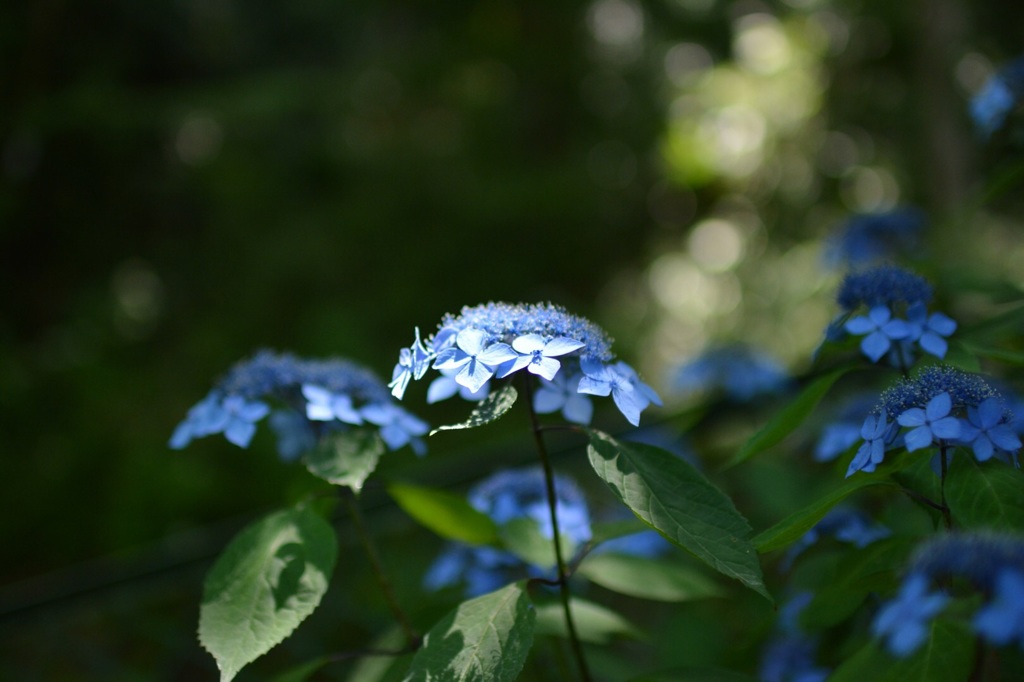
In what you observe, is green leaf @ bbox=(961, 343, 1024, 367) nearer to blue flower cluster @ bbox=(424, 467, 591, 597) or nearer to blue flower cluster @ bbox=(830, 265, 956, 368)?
blue flower cluster @ bbox=(830, 265, 956, 368)

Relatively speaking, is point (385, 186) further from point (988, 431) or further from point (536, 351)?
point (988, 431)

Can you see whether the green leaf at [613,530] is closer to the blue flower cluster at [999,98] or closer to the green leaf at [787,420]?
the green leaf at [787,420]

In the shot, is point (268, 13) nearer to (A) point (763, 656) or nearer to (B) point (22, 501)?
(B) point (22, 501)

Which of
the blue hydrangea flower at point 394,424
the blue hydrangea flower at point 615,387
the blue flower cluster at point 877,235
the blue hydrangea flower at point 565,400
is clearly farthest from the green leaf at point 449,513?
the blue flower cluster at point 877,235

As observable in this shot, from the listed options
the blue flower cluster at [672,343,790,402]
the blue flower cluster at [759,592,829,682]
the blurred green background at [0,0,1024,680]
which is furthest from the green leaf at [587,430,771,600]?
the blurred green background at [0,0,1024,680]

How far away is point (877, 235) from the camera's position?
6.81 ft

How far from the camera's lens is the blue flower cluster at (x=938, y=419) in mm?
659

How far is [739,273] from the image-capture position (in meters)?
5.42

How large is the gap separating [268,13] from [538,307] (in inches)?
205

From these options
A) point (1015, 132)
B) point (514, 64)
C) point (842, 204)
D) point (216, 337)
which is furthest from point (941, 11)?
point (216, 337)

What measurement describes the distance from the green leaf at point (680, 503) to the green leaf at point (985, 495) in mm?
172

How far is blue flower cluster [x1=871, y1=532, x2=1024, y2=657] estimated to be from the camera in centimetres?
47

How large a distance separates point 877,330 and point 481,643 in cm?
52

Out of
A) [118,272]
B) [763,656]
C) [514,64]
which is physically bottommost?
[763,656]
